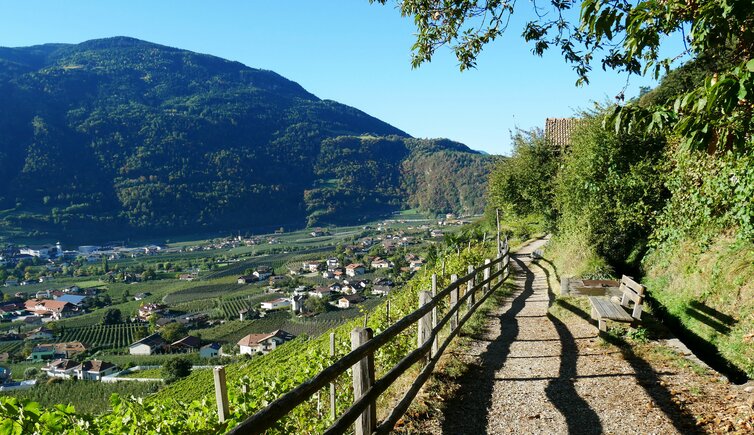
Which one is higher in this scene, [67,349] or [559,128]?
[559,128]

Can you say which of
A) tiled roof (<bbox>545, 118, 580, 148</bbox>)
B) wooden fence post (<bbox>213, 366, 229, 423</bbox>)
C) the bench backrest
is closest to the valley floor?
the bench backrest

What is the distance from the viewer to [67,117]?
194 meters

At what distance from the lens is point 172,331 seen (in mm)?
54250

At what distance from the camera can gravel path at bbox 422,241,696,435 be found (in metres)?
4.34

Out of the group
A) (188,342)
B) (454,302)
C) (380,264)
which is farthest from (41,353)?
(454,302)

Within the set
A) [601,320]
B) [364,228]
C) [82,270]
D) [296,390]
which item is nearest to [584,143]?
[601,320]

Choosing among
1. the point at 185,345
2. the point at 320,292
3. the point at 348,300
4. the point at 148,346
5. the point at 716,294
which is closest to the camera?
the point at 716,294

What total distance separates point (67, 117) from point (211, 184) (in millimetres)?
69177

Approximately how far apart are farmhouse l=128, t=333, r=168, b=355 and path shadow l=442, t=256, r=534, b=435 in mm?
51744

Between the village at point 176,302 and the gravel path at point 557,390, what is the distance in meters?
12.6

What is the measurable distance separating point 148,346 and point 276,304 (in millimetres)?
17642

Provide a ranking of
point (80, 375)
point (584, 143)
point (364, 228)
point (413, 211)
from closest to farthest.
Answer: point (584, 143)
point (80, 375)
point (364, 228)
point (413, 211)

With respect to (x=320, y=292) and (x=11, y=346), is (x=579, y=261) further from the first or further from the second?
(x=11, y=346)

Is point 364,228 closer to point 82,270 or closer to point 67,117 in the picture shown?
point 82,270
